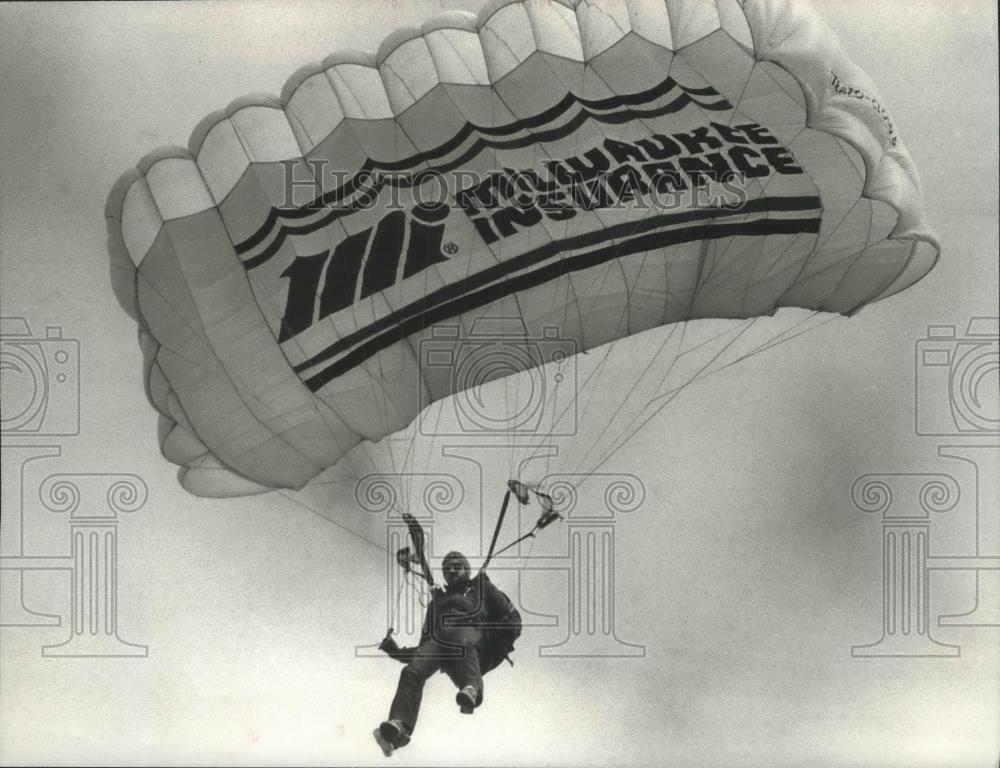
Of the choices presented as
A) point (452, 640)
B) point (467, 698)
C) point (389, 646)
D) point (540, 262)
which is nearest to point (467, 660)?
point (452, 640)

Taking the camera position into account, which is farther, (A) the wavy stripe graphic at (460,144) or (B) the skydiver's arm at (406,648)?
(B) the skydiver's arm at (406,648)

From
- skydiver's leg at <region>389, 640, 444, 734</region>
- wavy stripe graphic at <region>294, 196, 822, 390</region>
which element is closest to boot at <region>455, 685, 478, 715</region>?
skydiver's leg at <region>389, 640, 444, 734</region>

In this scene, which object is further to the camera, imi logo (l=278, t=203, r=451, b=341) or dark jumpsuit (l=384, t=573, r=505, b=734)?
dark jumpsuit (l=384, t=573, r=505, b=734)

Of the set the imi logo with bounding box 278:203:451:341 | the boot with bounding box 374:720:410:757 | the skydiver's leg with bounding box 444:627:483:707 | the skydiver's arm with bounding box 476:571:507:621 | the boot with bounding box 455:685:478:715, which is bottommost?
the boot with bounding box 374:720:410:757

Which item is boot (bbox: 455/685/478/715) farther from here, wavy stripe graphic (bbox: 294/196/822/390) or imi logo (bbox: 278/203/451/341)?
imi logo (bbox: 278/203/451/341)

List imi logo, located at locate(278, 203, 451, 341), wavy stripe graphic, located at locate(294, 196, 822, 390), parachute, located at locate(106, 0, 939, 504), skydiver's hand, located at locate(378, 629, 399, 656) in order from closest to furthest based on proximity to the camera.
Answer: parachute, located at locate(106, 0, 939, 504), imi logo, located at locate(278, 203, 451, 341), wavy stripe graphic, located at locate(294, 196, 822, 390), skydiver's hand, located at locate(378, 629, 399, 656)

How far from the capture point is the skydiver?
17.0 ft

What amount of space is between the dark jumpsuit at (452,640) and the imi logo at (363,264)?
1.70 meters

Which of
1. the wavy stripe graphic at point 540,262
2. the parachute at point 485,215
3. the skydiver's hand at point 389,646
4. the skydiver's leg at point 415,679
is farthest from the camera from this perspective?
the skydiver's hand at point 389,646

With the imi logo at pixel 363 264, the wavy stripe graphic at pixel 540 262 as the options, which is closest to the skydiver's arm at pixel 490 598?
the wavy stripe graphic at pixel 540 262

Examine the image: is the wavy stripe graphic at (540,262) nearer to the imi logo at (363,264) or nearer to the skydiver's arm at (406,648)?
the imi logo at (363,264)

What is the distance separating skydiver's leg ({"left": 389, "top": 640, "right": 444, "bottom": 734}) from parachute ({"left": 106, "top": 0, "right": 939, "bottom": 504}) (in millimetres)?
1224

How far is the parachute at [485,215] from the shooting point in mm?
4617

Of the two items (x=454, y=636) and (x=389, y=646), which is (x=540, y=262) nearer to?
(x=454, y=636)
